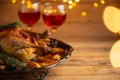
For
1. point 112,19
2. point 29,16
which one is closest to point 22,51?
point 29,16

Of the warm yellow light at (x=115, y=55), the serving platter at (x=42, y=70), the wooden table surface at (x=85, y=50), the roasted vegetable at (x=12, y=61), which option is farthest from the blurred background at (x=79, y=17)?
the roasted vegetable at (x=12, y=61)

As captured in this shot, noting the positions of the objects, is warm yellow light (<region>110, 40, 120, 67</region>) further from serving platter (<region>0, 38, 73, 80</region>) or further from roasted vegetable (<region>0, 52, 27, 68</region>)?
roasted vegetable (<region>0, 52, 27, 68</region>)

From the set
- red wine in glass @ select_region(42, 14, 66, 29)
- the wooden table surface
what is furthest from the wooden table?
red wine in glass @ select_region(42, 14, 66, 29)

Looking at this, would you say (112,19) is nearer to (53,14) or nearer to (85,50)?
(85,50)

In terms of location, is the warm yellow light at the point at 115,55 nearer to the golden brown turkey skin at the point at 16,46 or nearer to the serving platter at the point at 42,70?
the serving platter at the point at 42,70

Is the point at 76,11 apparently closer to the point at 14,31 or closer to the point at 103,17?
the point at 103,17

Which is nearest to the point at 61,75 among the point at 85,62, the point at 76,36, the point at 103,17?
the point at 85,62
